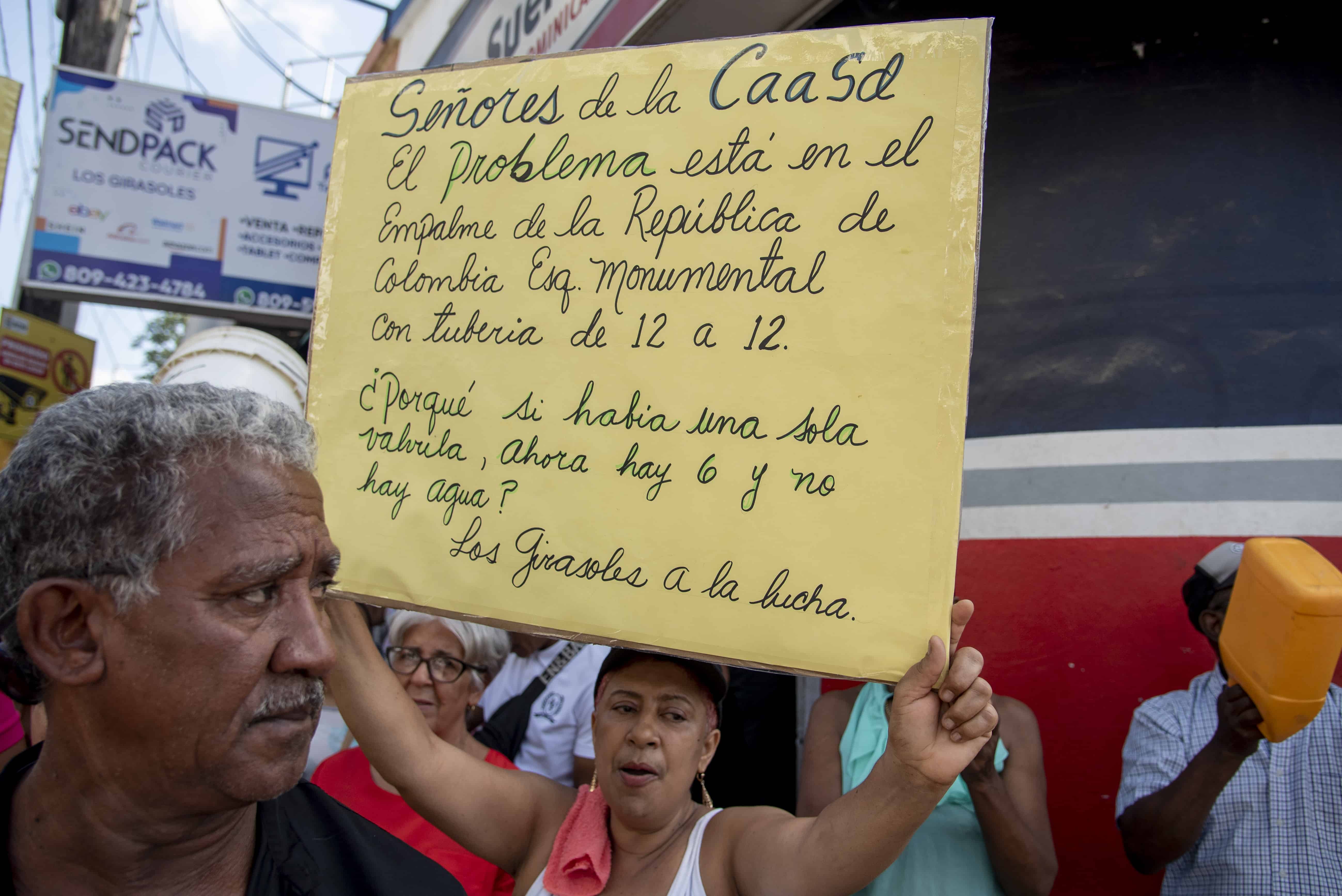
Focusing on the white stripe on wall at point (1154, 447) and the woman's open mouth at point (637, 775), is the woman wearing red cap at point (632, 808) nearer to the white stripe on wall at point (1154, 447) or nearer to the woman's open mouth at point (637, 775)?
the woman's open mouth at point (637, 775)

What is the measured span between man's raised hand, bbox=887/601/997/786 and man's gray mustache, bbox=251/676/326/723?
0.85 meters

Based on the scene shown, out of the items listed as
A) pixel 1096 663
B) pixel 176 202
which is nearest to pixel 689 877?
pixel 1096 663

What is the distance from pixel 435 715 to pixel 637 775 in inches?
38.1

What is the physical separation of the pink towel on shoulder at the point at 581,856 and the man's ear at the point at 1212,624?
69.7 inches

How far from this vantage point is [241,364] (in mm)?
3916

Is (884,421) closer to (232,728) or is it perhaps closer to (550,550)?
(550,550)

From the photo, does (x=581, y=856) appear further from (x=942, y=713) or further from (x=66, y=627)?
(x=66, y=627)

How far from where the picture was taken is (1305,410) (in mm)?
2729

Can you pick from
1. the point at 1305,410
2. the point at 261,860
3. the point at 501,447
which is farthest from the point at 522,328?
the point at 1305,410

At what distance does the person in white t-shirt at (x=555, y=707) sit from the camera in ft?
10.1

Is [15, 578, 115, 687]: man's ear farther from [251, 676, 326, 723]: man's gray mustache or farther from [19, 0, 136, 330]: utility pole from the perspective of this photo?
[19, 0, 136, 330]: utility pole

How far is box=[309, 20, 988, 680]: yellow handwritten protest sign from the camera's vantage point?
140cm

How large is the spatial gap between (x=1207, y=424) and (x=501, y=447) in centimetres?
234

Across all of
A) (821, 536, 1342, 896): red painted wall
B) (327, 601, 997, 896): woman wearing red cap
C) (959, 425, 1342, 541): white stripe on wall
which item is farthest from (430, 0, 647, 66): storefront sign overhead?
(821, 536, 1342, 896): red painted wall
